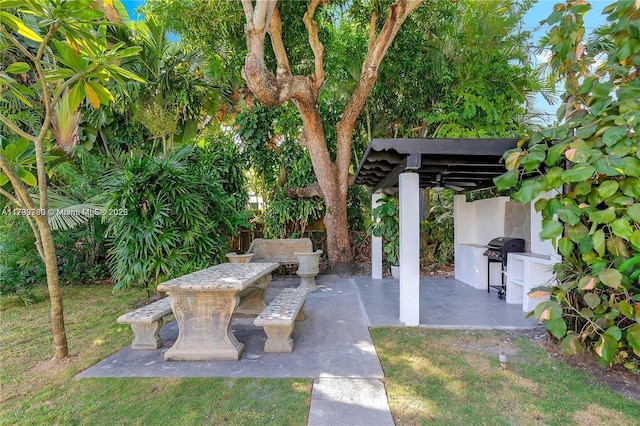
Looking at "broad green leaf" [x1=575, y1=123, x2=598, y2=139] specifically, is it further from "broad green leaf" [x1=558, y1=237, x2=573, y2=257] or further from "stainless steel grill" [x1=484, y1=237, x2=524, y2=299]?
"stainless steel grill" [x1=484, y1=237, x2=524, y2=299]

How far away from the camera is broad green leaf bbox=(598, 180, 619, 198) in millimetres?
2680

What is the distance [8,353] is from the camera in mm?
Result: 3650

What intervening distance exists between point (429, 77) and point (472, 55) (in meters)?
0.96

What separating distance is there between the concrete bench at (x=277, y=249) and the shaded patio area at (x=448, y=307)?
1644 millimetres

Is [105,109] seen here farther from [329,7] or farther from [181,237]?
[329,7]

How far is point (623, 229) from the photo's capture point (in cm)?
264

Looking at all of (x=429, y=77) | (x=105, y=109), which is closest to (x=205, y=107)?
(x=105, y=109)

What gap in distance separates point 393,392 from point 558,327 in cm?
175

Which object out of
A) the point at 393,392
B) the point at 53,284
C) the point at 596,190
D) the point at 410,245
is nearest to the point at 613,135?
the point at 596,190

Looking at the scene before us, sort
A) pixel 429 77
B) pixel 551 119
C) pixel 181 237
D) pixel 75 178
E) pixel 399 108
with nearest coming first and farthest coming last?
pixel 181 237, pixel 75 178, pixel 429 77, pixel 399 108, pixel 551 119

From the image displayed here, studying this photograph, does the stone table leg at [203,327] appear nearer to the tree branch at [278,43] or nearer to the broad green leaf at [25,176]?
the broad green leaf at [25,176]

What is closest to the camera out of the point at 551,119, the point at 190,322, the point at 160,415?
the point at 160,415

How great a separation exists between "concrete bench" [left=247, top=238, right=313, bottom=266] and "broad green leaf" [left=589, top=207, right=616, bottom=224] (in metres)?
5.26

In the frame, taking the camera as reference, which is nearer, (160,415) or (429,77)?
(160,415)
